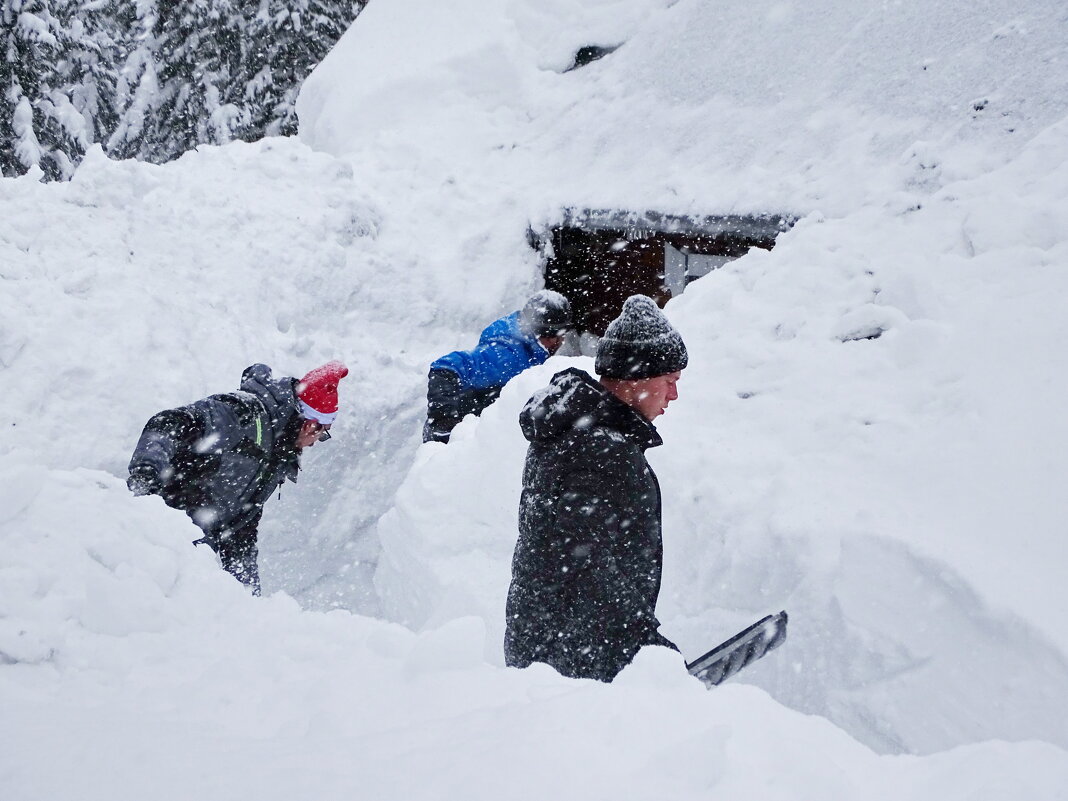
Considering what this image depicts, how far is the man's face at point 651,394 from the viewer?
6.97 ft

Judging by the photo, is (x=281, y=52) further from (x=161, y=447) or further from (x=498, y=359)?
(x=161, y=447)

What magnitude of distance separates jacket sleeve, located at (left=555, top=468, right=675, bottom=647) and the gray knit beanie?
0.30 meters

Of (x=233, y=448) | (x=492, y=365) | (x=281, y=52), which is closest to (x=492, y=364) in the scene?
(x=492, y=365)

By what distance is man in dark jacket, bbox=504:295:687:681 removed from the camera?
2064 mm

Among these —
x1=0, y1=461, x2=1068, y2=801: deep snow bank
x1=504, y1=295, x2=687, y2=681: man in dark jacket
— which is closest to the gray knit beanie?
x1=504, y1=295, x2=687, y2=681: man in dark jacket

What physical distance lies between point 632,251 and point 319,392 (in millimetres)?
3904

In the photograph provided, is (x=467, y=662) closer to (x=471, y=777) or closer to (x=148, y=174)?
(x=471, y=777)

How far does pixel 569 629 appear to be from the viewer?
2.16 meters

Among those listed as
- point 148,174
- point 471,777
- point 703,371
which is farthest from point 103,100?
point 471,777

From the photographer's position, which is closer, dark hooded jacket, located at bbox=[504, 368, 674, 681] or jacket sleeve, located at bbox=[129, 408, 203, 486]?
dark hooded jacket, located at bbox=[504, 368, 674, 681]

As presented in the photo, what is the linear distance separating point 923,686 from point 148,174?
6.92 m

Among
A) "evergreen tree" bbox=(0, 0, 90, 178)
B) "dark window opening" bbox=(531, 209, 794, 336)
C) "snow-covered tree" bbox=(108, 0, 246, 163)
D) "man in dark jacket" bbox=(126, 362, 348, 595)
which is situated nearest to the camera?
"man in dark jacket" bbox=(126, 362, 348, 595)

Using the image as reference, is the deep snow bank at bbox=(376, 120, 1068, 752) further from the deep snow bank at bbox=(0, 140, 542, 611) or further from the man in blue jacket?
the deep snow bank at bbox=(0, 140, 542, 611)

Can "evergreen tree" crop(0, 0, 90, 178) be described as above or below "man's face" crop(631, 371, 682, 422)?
below
